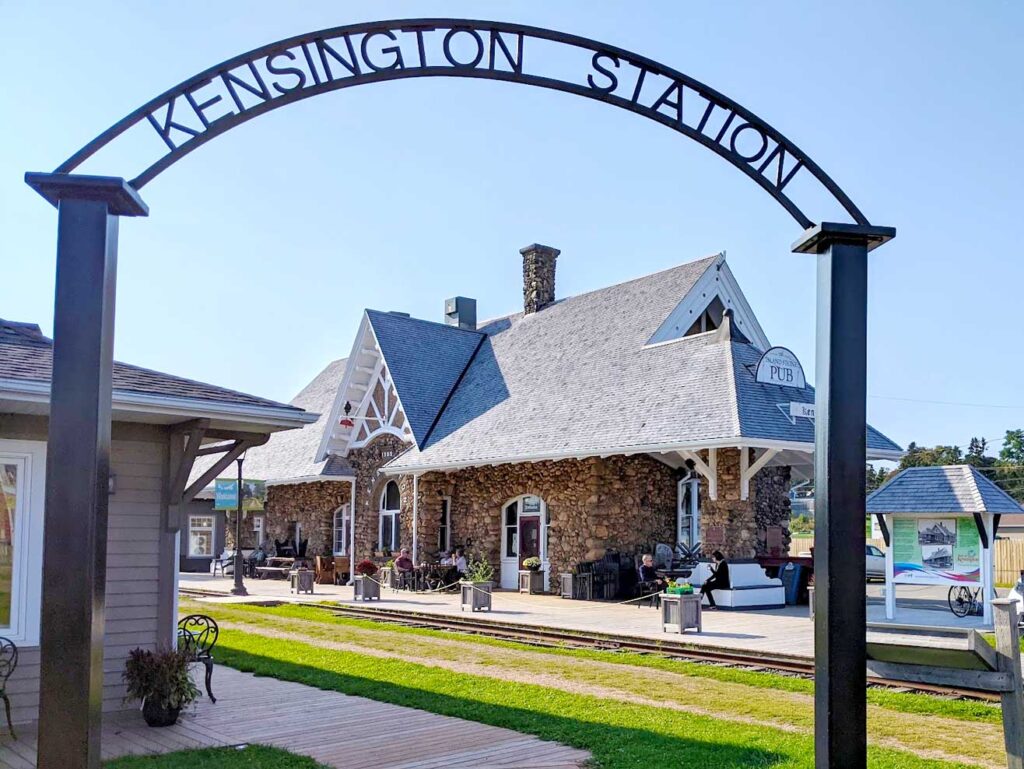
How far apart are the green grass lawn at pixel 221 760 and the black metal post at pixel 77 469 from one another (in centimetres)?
355

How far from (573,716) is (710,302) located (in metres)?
16.5

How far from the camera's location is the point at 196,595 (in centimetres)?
2419

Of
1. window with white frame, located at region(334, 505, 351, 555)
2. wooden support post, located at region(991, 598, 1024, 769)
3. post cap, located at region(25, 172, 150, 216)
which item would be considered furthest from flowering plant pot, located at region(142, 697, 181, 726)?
window with white frame, located at region(334, 505, 351, 555)

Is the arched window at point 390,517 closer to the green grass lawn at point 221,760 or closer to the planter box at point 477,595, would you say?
the planter box at point 477,595

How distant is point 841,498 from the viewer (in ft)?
13.7

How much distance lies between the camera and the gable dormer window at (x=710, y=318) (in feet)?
79.0

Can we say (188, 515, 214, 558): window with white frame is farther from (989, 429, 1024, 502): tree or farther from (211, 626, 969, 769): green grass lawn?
(989, 429, 1024, 502): tree

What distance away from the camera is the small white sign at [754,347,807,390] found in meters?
19.4


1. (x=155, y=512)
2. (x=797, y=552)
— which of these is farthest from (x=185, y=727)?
(x=797, y=552)

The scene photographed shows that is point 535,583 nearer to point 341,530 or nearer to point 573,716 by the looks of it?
point 341,530

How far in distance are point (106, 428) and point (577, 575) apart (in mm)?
18099

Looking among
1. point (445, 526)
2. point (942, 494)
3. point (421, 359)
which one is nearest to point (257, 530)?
point (421, 359)

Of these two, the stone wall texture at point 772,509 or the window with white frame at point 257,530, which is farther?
the window with white frame at point 257,530

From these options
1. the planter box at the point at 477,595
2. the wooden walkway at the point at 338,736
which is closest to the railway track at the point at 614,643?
the planter box at the point at 477,595
